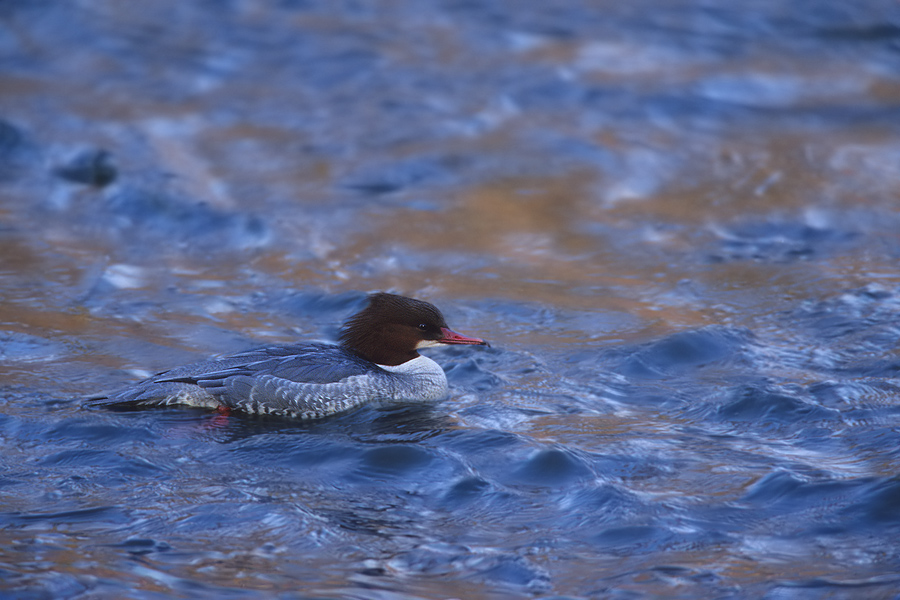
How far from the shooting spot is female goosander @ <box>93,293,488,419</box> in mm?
7355

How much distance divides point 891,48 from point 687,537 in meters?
11.2

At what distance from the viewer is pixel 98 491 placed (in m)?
6.15

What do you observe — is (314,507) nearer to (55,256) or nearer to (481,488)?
(481,488)

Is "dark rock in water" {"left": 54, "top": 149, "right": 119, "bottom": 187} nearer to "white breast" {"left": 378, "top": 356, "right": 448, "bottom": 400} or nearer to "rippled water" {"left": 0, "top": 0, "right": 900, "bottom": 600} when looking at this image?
"rippled water" {"left": 0, "top": 0, "right": 900, "bottom": 600}

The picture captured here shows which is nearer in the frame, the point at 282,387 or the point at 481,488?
the point at 481,488

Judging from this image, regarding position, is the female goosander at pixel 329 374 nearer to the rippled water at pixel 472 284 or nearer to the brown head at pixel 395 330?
the brown head at pixel 395 330

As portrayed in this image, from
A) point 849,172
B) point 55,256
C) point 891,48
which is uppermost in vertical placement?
point 891,48

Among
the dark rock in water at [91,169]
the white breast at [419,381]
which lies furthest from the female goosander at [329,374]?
the dark rock in water at [91,169]

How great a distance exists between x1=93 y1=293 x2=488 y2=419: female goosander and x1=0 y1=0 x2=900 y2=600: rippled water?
142mm

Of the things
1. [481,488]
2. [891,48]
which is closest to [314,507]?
[481,488]

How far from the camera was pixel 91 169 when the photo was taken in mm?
12156

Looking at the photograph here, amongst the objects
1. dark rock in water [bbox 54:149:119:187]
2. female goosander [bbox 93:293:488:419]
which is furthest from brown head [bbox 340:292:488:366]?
dark rock in water [bbox 54:149:119:187]

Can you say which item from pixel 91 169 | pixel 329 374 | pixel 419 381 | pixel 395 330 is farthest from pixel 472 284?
pixel 91 169

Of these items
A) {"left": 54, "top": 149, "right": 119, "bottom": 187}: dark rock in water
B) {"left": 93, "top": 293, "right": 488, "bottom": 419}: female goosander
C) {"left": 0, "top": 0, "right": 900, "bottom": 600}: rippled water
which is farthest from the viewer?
{"left": 54, "top": 149, "right": 119, "bottom": 187}: dark rock in water
